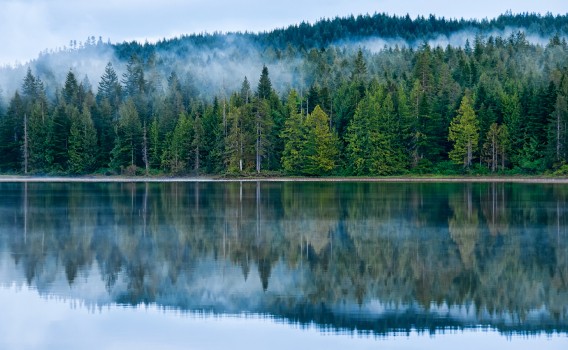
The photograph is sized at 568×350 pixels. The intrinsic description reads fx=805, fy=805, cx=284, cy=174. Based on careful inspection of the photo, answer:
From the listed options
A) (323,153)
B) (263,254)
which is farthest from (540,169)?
(263,254)

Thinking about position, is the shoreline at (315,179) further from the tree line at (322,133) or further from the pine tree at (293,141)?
the pine tree at (293,141)

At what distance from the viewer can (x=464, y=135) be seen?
9269 cm

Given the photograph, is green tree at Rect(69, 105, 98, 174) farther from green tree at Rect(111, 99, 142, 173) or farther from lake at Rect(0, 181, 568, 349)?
lake at Rect(0, 181, 568, 349)

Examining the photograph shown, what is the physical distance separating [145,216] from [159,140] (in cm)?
6968

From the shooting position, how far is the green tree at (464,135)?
9200 cm

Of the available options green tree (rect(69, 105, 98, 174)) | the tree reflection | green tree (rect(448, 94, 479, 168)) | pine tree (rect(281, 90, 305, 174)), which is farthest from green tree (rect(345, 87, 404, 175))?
the tree reflection

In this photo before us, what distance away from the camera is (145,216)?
3866 cm

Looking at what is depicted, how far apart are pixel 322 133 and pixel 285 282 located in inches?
3021

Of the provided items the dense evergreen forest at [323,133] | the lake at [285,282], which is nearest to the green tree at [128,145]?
the dense evergreen forest at [323,133]

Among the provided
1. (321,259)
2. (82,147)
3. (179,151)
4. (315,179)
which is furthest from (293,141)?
(321,259)

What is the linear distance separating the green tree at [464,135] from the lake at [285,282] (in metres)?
55.6

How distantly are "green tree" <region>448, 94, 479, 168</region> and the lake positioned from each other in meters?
55.6

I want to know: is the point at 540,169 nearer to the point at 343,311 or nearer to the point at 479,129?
the point at 479,129

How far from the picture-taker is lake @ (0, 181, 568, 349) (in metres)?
16.0
